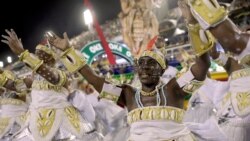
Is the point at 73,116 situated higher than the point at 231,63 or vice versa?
the point at 231,63

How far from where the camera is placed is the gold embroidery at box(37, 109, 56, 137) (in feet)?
17.0

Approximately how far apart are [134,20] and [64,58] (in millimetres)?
19985

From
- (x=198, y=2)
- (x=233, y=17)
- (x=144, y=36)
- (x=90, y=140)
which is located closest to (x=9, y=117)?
(x=90, y=140)

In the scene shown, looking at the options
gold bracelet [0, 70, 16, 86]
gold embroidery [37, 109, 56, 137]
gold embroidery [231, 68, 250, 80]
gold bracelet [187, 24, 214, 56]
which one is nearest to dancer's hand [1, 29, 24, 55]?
gold embroidery [37, 109, 56, 137]

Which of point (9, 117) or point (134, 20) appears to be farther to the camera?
point (134, 20)

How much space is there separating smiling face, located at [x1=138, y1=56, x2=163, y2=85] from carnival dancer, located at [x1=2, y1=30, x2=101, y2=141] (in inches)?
72.0

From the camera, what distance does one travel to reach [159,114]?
339cm

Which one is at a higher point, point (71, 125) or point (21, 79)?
point (21, 79)

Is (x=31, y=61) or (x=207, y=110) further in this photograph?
(x=31, y=61)

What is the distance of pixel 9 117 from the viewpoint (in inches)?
253

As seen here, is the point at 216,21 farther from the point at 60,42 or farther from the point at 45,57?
the point at 45,57

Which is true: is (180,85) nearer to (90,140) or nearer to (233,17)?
(90,140)

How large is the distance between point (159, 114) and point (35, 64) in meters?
2.09

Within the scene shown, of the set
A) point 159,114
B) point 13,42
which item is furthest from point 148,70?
point 13,42
